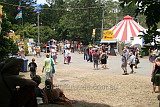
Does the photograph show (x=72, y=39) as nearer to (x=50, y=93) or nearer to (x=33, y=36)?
(x=33, y=36)

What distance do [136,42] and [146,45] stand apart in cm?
2574

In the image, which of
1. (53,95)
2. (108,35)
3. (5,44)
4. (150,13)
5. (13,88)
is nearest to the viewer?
(13,88)

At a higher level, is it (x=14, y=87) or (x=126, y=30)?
(x=126, y=30)

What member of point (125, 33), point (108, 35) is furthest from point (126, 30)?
Result: point (108, 35)

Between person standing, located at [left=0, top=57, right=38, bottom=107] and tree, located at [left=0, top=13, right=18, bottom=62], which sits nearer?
person standing, located at [left=0, top=57, right=38, bottom=107]

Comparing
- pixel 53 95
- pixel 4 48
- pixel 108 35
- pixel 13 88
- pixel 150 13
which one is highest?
pixel 108 35

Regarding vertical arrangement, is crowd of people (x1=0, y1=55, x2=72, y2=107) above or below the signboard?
below

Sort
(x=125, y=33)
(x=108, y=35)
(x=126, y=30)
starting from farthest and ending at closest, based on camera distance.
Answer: (x=126, y=30), (x=125, y=33), (x=108, y=35)

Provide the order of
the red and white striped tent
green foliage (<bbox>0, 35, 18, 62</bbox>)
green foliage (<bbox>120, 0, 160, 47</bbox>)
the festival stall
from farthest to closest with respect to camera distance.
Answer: the red and white striped tent < the festival stall < green foliage (<bbox>0, 35, 18, 62</bbox>) < green foliage (<bbox>120, 0, 160, 47</bbox>)

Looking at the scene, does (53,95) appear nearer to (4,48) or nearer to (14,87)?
(14,87)

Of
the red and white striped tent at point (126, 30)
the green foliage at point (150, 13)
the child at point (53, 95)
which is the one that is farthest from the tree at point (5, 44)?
the red and white striped tent at point (126, 30)

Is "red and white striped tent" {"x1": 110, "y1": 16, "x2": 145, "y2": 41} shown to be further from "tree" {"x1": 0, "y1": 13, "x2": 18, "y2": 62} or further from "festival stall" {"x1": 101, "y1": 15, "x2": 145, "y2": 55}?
"tree" {"x1": 0, "y1": 13, "x2": 18, "y2": 62}

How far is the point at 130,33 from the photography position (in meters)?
32.1

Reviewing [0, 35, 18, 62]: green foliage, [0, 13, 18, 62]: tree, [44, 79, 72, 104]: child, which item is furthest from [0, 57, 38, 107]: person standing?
[0, 35, 18, 62]: green foliage
